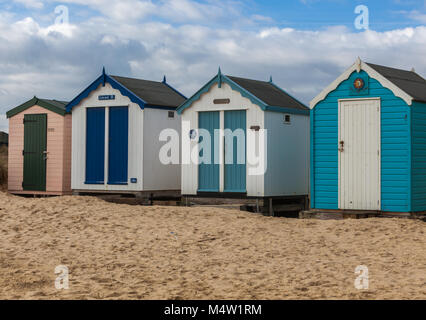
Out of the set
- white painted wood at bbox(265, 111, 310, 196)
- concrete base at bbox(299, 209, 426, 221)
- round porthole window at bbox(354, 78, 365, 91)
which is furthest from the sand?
round porthole window at bbox(354, 78, 365, 91)

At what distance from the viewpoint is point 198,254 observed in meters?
10.3

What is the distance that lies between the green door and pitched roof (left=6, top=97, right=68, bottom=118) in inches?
11.6

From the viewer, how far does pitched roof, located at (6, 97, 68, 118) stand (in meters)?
18.9

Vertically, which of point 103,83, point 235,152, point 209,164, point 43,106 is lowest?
point 209,164

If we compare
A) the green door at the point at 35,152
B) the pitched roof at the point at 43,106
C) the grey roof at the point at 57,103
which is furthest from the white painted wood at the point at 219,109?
the green door at the point at 35,152

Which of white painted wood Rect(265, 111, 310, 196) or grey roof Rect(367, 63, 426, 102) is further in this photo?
white painted wood Rect(265, 111, 310, 196)

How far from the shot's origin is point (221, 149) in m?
15.5

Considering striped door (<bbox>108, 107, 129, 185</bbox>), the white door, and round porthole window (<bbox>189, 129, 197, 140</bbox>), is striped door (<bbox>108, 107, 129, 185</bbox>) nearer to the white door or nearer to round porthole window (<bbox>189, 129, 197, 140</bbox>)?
round porthole window (<bbox>189, 129, 197, 140</bbox>)

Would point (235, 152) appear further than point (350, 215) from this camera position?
Yes

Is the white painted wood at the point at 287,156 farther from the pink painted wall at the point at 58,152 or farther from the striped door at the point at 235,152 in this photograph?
the pink painted wall at the point at 58,152

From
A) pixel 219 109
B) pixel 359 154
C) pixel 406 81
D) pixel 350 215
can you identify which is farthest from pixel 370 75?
pixel 219 109

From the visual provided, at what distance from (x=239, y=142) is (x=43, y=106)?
6.90 m

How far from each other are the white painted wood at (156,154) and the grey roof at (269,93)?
242cm

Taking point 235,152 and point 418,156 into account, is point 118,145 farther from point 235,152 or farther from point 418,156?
point 418,156
